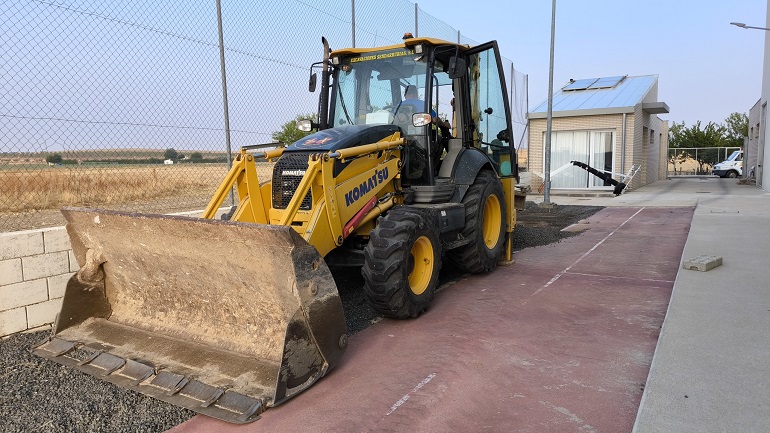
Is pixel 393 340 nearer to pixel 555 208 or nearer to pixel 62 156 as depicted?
pixel 62 156

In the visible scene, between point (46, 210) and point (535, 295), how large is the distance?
766 cm

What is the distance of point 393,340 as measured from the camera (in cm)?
445

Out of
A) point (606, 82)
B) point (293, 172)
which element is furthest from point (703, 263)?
point (606, 82)

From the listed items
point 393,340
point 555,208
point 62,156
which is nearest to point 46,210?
point 62,156

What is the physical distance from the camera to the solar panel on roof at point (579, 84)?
24.1 metres

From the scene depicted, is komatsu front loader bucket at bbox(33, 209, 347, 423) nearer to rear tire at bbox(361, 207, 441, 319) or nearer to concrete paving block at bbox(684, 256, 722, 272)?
rear tire at bbox(361, 207, 441, 319)

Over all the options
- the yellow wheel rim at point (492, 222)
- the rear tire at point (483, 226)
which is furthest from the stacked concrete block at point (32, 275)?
the yellow wheel rim at point (492, 222)

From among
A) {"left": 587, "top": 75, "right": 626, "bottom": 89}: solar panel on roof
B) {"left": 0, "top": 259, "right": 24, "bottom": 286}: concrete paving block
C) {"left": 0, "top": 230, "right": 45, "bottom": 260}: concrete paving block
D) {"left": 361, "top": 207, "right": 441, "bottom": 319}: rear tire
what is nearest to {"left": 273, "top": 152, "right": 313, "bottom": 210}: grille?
{"left": 361, "top": 207, "right": 441, "bottom": 319}: rear tire

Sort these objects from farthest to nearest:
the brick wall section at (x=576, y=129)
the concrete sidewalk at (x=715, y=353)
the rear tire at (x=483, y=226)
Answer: the brick wall section at (x=576, y=129) → the rear tire at (x=483, y=226) → the concrete sidewalk at (x=715, y=353)

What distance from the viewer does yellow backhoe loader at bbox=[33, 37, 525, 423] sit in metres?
3.47

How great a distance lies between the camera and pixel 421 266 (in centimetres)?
509

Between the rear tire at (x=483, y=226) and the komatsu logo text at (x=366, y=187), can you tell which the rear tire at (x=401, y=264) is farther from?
the rear tire at (x=483, y=226)

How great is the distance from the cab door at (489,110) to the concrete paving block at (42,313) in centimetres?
451

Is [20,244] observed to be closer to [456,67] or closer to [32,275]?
[32,275]
